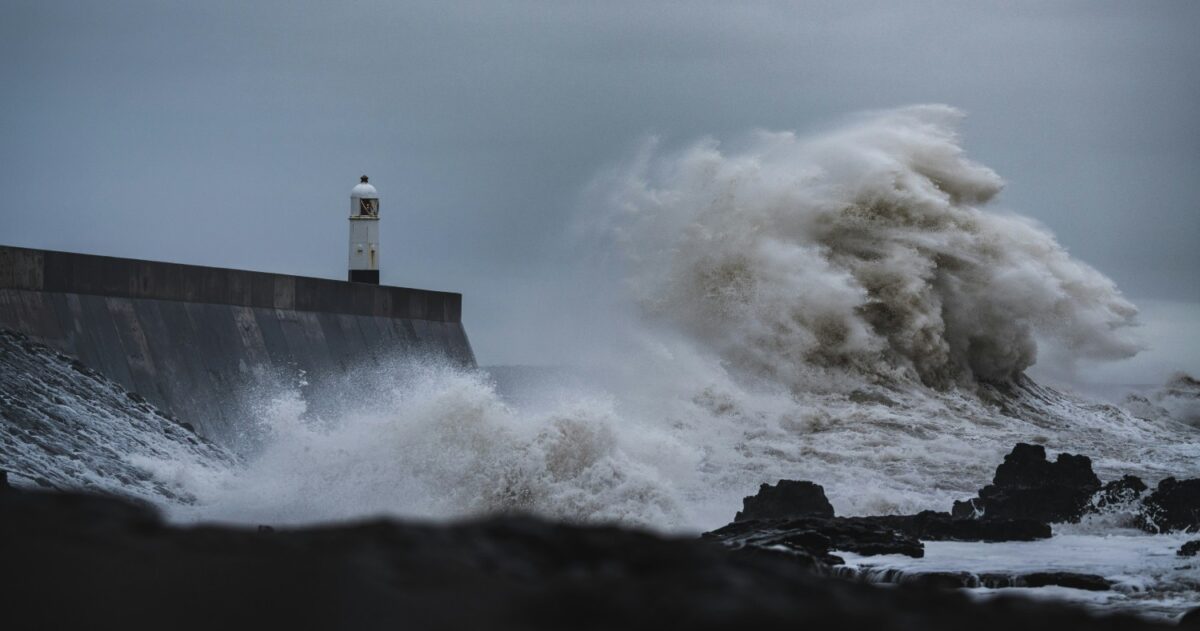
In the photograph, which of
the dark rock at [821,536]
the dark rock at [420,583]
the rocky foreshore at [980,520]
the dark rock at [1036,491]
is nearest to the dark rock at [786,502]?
the rocky foreshore at [980,520]

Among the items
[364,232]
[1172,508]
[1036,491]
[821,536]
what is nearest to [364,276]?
[364,232]

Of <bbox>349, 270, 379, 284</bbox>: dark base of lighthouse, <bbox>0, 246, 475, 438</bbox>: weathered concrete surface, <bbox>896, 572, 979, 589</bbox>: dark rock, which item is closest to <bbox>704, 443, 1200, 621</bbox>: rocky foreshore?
<bbox>896, 572, 979, 589</bbox>: dark rock

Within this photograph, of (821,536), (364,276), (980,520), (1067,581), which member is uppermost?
(364,276)

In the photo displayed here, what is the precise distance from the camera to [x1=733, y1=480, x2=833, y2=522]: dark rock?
10.2m

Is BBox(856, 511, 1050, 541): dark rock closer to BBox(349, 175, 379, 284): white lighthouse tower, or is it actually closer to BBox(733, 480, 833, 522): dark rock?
BBox(733, 480, 833, 522): dark rock

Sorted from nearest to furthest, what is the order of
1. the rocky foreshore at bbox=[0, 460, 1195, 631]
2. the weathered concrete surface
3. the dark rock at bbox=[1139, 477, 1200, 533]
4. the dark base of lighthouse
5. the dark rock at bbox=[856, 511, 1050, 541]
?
the rocky foreshore at bbox=[0, 460, 1195, 631] < the dark rock at bbox=[856, 511, 1050, 541] < the dark rock at bbox=[1139, 477, 1200, 533] < the weathered concrete surface < the dark base of lighthouse

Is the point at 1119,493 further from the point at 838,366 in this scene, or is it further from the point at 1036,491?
the point at 838,366

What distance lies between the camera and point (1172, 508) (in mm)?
10328

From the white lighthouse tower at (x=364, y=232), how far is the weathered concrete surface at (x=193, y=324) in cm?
137

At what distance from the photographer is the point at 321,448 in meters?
11.8

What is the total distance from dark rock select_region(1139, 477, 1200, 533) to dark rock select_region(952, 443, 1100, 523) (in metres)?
0.49

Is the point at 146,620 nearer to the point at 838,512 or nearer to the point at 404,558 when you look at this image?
the point at 404,558

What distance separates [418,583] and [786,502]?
8.01m

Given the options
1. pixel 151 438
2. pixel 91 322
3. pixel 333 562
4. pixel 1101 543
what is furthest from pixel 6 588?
pixel 91 322
